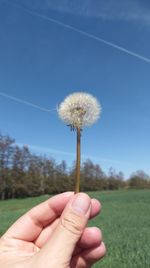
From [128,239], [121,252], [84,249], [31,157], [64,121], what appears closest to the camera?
[64,121]

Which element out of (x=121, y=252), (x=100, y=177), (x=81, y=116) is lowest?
(x=121, y=252)

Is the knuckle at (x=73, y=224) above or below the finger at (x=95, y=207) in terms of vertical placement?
below

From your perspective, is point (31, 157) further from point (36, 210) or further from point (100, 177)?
point (36, 210)

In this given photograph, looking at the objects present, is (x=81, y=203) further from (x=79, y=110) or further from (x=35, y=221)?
(x=35, y=221)

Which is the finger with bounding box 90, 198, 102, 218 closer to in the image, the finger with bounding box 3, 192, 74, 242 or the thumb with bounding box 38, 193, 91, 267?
the thumb with bounding box 38, 193, 91, 267

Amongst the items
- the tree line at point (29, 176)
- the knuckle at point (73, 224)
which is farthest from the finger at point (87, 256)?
the tree line at point (29, 176)

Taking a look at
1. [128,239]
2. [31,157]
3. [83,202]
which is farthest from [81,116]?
[31,157]

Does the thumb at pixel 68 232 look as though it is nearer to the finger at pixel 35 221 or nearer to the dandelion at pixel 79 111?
the dandelion at pixel 79 111
